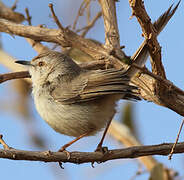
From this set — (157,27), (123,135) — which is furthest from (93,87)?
(123,135)

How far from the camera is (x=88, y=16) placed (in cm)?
589

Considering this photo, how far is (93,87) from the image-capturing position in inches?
168

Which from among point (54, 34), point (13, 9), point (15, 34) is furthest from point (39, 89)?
point (13, 9)

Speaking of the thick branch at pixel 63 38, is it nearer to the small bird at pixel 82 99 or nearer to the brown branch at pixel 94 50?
the brown branch at pixel 94 50

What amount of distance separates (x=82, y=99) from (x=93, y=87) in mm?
201

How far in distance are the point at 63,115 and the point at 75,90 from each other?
13.6 inches

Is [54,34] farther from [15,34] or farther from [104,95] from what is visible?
[104,95]

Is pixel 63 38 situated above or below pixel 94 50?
above

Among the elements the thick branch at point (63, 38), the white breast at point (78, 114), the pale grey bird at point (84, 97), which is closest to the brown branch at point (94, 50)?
the thick branch at point (63, 38)

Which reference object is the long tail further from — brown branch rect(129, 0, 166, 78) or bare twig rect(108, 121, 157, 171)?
bare twig rect(108, 121, 157, 171)

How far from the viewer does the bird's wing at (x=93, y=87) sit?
159 inches

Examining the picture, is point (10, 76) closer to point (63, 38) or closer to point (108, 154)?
point (63, 38)

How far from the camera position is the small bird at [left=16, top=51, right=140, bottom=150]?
413 centimetres

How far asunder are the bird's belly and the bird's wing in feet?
0.31
